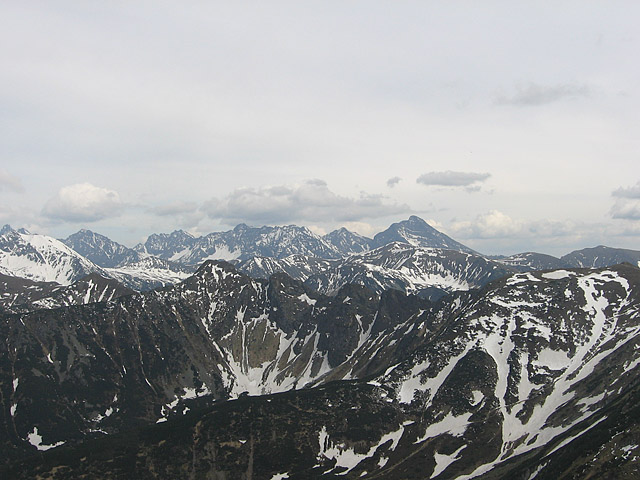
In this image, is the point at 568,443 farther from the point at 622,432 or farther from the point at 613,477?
the point at 613,477

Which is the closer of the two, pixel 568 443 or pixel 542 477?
pixel 542 477

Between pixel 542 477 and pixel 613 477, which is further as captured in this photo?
pixel 542 477

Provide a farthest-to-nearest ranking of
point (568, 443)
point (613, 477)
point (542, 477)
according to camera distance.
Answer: point (568, 443), point (542, 477), point (613, 477)

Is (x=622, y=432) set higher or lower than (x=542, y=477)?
higher

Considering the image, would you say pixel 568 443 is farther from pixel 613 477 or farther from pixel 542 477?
pixel 613 477

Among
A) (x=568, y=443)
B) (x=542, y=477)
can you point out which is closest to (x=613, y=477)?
(x=542, y=477)

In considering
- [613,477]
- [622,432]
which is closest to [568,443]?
[622,432]

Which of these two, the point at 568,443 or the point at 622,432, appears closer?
the point at 622,432

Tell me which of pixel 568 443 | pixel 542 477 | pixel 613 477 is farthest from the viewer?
pixel 568 443
